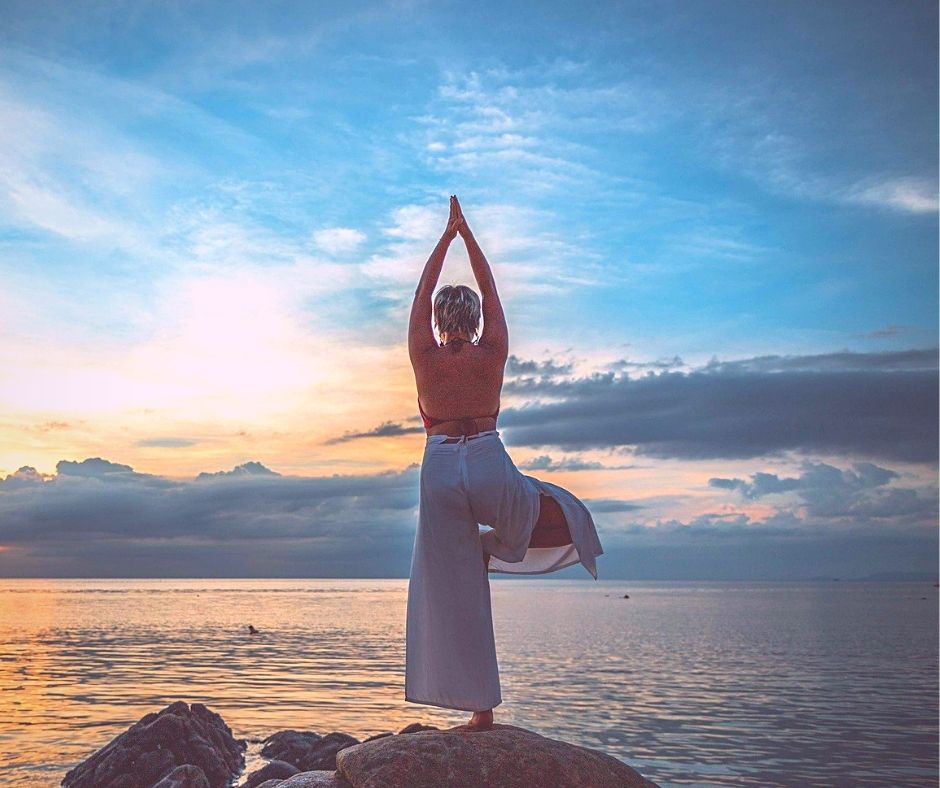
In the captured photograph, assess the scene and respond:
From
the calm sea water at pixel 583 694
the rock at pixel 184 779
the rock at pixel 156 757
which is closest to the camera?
the rock at pixel 184 779

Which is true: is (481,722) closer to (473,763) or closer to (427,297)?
(473,763)

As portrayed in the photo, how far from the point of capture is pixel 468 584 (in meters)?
7.92

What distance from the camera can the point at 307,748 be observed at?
20859mm

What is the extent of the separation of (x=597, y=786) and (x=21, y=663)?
4650 centimetres

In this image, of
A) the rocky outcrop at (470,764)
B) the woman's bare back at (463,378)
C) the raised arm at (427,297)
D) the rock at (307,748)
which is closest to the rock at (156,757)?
the rock at (307,748)

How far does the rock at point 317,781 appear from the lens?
27.6 feet

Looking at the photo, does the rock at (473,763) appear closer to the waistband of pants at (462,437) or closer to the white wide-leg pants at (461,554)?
the white wide-leg pants at (461,554)

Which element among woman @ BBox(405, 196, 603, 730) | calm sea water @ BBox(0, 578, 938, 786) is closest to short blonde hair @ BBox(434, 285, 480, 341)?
woman @ BBox(405, 196, 603, 730)

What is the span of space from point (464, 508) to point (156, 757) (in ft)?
41.0

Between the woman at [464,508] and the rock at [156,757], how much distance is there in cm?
1021

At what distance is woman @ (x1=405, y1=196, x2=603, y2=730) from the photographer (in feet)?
25.7

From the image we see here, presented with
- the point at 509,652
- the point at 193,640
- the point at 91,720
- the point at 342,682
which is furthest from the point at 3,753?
the point at 193,640

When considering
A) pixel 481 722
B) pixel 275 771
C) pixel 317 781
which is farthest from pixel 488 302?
Answer: pixel 275 771

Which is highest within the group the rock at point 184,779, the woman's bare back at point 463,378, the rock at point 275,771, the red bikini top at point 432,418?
the woman's bare back at point 463,378
